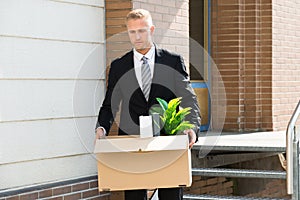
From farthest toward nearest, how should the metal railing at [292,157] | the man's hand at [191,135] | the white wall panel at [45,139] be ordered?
the metal railing at [292,157] → the white wall panel at [45,139] → the man's hand at [191,135]

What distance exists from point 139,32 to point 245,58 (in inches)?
186

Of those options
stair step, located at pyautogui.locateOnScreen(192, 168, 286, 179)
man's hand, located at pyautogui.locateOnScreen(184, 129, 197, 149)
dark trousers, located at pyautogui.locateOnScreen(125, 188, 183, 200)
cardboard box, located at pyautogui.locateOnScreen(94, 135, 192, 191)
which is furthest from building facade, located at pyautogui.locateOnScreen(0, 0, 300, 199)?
man's hand, located at pyautogui.locateOnScreen(184, 129, 197, 149)

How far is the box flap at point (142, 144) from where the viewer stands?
4.50m

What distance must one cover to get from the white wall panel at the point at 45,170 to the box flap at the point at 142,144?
134cm

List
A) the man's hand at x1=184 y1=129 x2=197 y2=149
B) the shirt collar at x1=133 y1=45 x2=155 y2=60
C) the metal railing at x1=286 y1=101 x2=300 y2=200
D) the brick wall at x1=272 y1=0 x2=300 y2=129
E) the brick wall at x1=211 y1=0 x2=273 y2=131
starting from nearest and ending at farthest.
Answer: the man's hand at x1=184 y1=129 x2=197 y2=149, the shirt collar at x1=133 y1=45 x2=155 y2=60, the metal railing at x1=286 y1=101 x2=300 y2=200, the brick wall at x1=211 y1=0 x2=273 y2=131, the brick wall at x1=272 y1=0 x2=300 y2=129

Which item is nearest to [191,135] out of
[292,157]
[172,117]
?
[172,117]

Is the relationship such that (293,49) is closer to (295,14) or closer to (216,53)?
(295,14)

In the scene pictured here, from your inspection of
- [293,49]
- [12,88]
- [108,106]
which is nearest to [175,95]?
[108,106]

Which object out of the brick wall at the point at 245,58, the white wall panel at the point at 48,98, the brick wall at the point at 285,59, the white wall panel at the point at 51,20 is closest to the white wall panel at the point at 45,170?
the white wall panel at the point at 48,98

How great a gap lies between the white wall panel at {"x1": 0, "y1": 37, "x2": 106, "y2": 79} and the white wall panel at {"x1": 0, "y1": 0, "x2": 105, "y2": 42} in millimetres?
59

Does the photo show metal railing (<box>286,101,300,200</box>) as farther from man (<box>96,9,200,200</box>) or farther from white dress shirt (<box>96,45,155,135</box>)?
white dress shirt (<box>96,45,155,135</box>)

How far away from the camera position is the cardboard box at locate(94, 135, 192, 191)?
179 inches

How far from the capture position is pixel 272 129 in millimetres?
9297

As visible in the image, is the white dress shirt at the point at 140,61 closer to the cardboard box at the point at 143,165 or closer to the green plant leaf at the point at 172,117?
the green plant leaf at the point at 172,117
